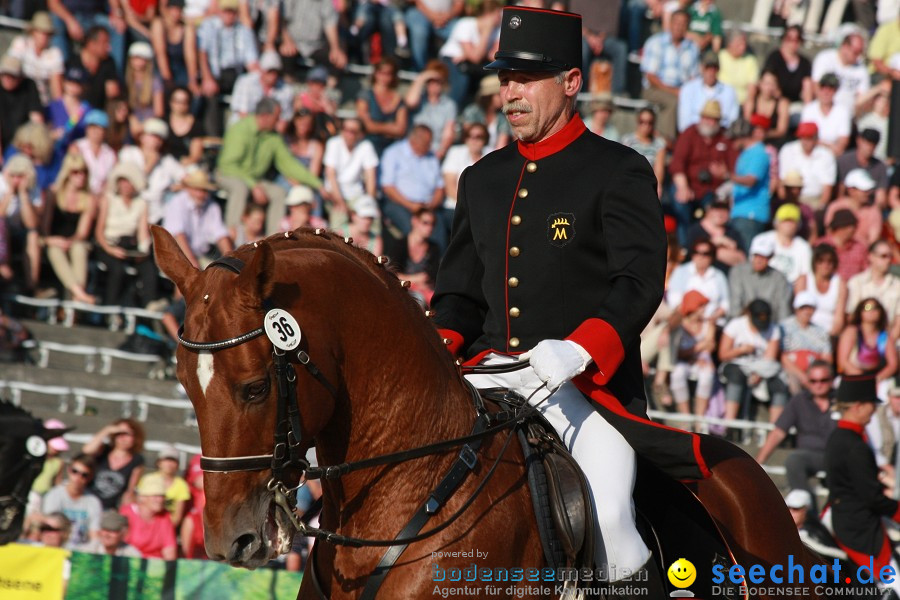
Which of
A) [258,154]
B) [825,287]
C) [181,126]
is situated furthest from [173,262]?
[825,287]

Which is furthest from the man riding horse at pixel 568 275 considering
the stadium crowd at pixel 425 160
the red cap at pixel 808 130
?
the red cap at pixel 808 130

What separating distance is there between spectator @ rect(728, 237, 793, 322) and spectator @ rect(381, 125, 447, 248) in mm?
3124

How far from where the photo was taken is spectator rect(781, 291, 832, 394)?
12320 mm

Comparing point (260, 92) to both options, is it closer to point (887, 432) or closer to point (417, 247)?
point (417, 247)

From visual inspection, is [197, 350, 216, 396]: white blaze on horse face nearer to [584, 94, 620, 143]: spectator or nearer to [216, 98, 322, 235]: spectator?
[216, 98, 322, 235]: spectator

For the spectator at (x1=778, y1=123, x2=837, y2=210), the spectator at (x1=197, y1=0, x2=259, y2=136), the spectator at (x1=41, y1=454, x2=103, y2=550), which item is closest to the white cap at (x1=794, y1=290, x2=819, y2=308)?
the spectator at (x1=778, y1=123, x2=837, y2=210)

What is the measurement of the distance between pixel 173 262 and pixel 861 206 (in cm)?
1165

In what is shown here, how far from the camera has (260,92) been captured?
14.0 m

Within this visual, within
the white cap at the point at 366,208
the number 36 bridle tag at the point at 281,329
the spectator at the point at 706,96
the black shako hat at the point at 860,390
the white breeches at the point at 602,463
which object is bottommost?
the black shako hat at the point at 860,390

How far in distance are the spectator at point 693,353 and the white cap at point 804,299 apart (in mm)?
958

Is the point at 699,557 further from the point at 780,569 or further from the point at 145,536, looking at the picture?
the point at 145,536

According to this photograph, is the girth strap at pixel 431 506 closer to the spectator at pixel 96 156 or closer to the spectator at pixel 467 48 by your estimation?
the spectator at pixel 96 156

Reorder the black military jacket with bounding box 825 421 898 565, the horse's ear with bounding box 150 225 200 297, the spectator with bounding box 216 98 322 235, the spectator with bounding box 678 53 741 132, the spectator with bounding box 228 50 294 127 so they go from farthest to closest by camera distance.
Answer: the spectator with bounding box 678 53 741 132
the spectator with bounding box 228 50 294 127
the spectator with bounding box 216 98 322 235
the black military jacket with bounding box 825 421 898 565
the horse's ear with bounding box 150 225 200 297

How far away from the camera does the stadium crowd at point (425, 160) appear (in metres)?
12.3
